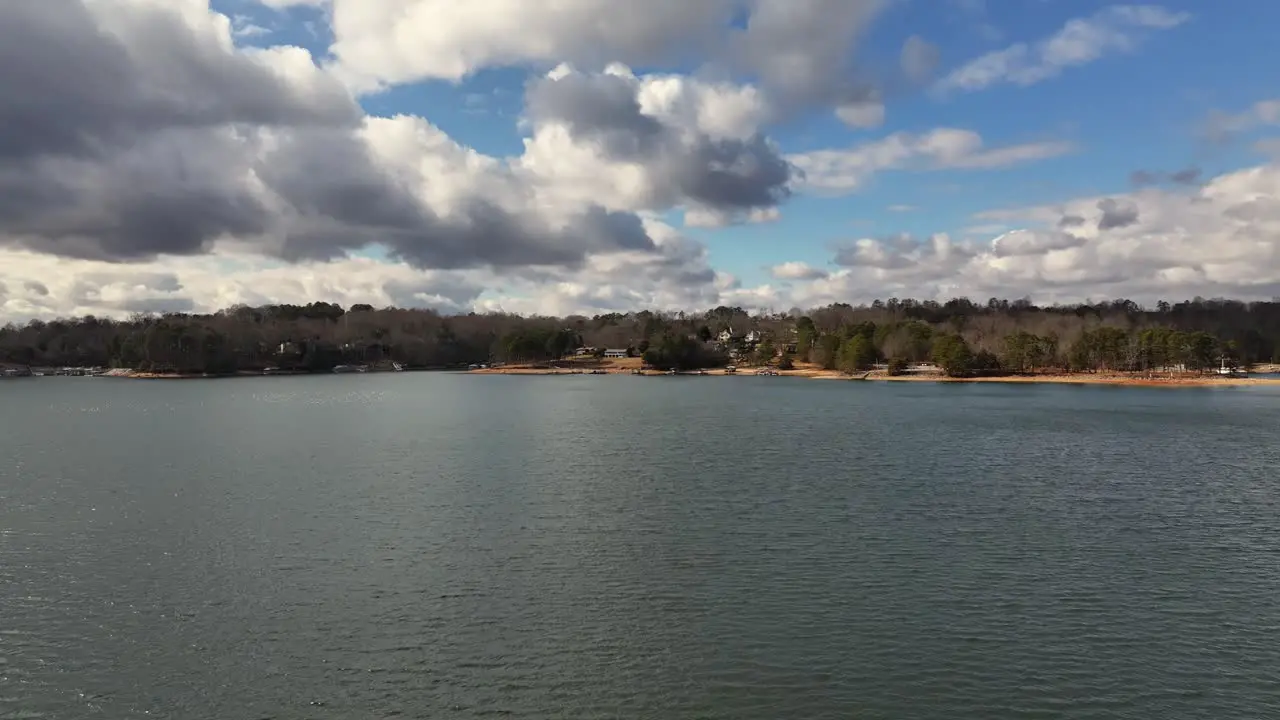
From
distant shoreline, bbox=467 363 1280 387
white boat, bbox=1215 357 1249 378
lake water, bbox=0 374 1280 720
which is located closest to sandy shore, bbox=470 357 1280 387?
distant shoreline, bbox=467 363 1280 387

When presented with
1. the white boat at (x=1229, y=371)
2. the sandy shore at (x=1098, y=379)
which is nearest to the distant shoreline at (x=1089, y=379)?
the sandy shore at (x=1098, y=379)

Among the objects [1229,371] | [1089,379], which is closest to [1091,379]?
[1089,379]

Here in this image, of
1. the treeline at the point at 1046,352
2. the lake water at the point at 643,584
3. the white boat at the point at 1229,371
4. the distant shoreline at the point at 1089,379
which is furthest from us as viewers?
the white boat at the point at 1229,371

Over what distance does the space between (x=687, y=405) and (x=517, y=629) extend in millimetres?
79717

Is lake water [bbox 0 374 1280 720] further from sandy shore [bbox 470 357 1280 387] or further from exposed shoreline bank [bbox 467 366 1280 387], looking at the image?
exposed shoreline bank [bbox 467 366 1280 387]

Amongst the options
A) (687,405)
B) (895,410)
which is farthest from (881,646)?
(687,405)

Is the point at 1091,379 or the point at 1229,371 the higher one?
the point at 1229,371

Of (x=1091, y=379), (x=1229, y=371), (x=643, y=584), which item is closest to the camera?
(x=643, y=584)

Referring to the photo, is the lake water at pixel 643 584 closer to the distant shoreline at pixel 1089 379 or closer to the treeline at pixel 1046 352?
the distant shoreline at pixel 1089 379

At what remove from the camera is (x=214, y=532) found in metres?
30.3

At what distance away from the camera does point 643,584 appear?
77.2 ft

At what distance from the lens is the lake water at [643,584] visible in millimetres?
16641

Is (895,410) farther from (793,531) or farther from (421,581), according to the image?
(421,581)

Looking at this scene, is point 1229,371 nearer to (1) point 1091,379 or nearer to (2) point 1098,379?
(2) point 1098,379
